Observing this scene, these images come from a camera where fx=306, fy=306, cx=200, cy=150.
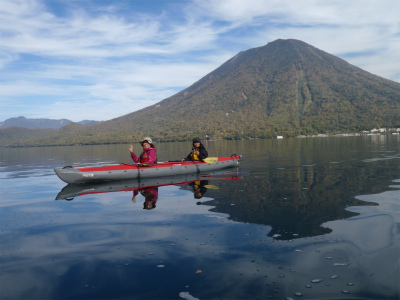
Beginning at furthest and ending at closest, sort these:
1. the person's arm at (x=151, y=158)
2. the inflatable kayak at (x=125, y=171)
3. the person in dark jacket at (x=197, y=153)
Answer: the person in dark jacket at (x=197, y=153) → the person's arm at (x=151, y=158) → the inflatable kayak at (x=125, y=171)

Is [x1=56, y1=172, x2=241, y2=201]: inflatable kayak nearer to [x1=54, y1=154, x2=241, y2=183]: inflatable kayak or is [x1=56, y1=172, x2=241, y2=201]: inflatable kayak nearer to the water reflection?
the water reflection

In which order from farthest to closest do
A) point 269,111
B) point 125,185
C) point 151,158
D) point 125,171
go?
point 269,111 → point 151,158 → point 125,171 → point 125,185

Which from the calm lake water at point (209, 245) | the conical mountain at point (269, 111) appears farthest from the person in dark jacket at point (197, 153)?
the conical mountain at point (269, 111)

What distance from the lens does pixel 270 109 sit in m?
171

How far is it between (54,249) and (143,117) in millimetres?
175656

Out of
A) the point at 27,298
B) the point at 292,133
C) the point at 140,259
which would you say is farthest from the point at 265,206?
the point at 292,133

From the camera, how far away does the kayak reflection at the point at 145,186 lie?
13852 mm

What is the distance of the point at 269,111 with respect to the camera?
555ft

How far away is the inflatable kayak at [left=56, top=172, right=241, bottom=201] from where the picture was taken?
14.8 meters

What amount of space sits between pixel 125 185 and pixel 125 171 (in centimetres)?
90

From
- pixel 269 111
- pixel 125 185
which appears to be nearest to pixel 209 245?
pixel 125 185

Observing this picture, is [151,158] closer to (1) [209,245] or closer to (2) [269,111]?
(1) [209,245]

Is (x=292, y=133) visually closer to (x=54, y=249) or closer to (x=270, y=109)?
(x=270, y=109)

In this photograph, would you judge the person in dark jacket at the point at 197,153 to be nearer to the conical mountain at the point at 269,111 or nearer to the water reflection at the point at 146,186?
the water reflection at the point at 146,186
